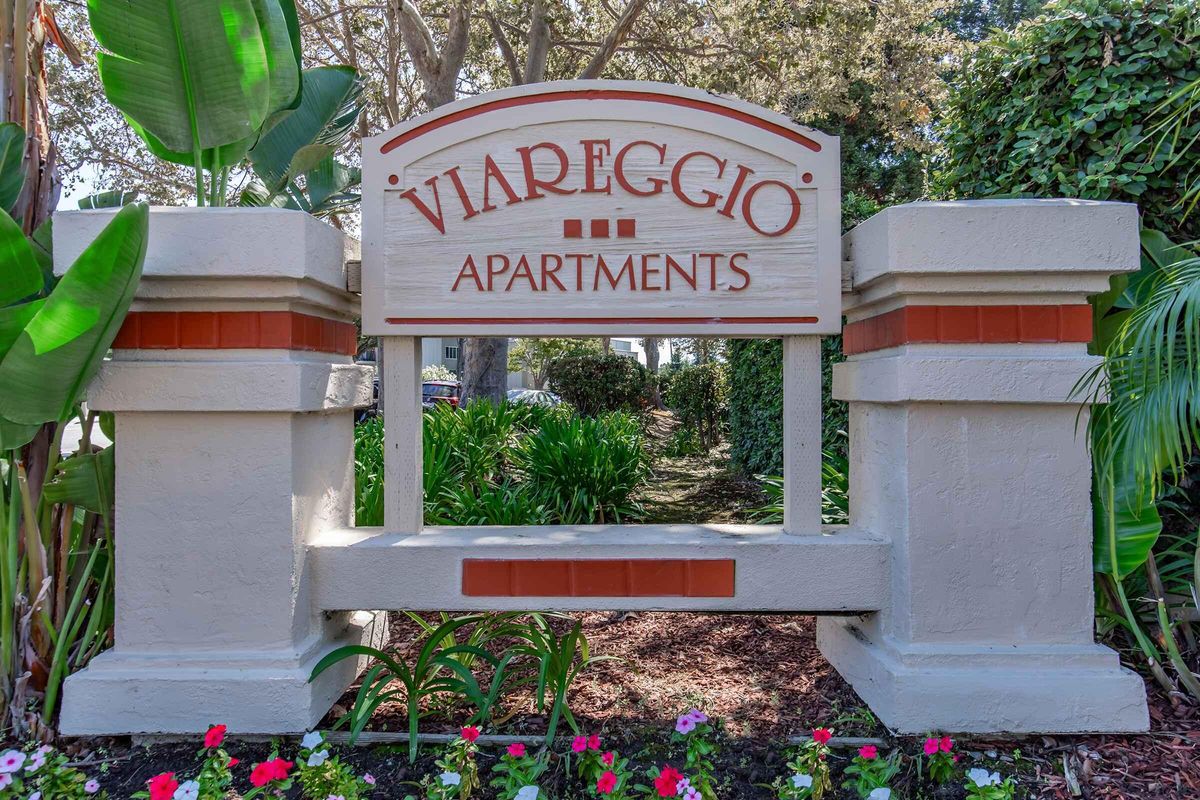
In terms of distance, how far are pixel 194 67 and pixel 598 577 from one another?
7.53 feet

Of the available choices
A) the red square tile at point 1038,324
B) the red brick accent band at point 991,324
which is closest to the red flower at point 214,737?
the red brick accent band at point 991,324

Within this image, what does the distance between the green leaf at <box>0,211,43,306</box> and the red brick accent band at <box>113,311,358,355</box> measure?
29 centimetres

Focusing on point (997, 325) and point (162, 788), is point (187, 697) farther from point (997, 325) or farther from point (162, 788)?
point (997, 325)

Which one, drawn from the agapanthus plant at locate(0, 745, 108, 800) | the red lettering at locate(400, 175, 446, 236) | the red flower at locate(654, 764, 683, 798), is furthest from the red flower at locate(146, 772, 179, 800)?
the red lettering at locate(400, 175, 446, 236)

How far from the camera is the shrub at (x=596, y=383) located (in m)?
13.7

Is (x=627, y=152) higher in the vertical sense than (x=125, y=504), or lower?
higher

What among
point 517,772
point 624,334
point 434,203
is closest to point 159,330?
point 434,203

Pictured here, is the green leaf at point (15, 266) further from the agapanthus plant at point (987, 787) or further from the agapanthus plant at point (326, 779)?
the agapanthus plant at point (987, 787)

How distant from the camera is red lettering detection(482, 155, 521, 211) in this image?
289cm

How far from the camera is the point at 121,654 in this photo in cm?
270

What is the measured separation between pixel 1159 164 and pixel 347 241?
339 centimetres

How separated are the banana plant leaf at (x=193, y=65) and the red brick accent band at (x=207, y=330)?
63cm

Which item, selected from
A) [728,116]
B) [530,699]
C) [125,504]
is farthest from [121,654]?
[728,116]

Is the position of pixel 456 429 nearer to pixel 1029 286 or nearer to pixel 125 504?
pixel 125 504
